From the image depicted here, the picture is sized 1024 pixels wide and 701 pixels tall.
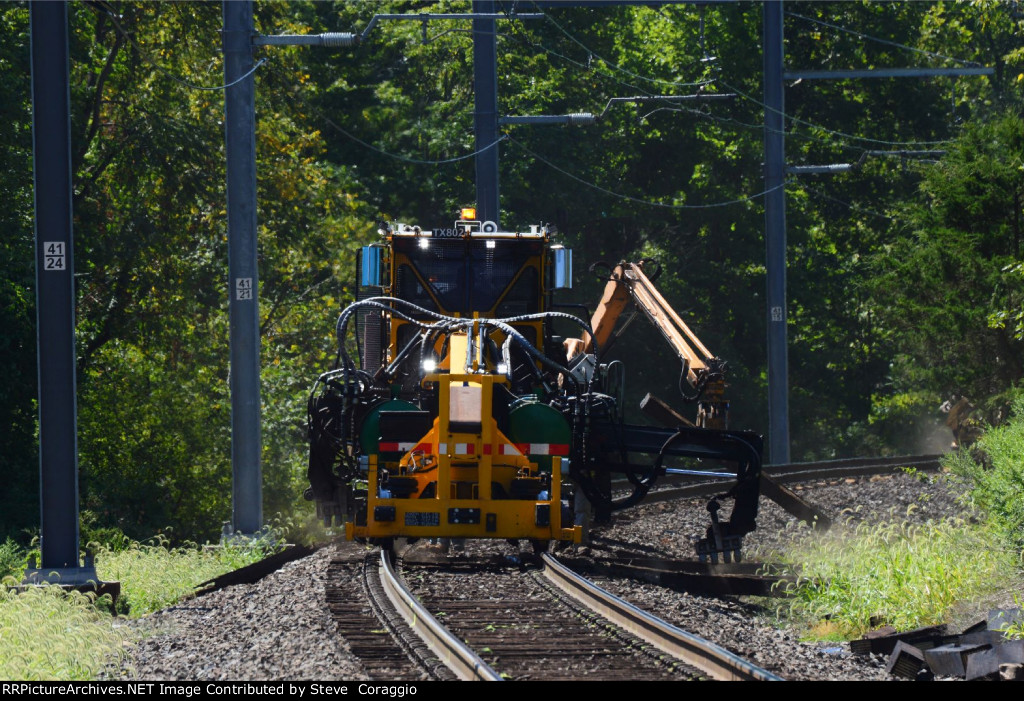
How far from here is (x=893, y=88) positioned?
43188 millimetres

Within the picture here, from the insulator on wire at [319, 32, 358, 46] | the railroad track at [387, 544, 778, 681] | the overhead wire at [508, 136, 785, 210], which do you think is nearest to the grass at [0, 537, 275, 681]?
the railroad track at [387, 544, 778, 681]

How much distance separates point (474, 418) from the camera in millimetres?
13469

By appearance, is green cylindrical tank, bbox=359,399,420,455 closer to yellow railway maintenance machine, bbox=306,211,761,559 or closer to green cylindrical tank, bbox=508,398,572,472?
yellow railway maintenance machine, bbox=306,211,761,559

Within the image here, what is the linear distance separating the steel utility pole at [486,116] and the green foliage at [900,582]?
10.5 metres

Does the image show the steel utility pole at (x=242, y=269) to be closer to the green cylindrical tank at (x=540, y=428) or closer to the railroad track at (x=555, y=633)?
Result: the railroad track at (x=555, y=633)

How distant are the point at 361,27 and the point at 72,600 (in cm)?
3333

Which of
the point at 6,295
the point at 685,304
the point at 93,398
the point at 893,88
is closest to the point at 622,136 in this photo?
the point at 685,304

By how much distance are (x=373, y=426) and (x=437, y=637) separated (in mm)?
4324

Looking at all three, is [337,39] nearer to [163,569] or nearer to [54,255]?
[54,255]

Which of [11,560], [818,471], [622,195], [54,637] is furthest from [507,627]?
[622,195]

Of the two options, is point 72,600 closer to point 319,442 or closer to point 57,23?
point 319,442

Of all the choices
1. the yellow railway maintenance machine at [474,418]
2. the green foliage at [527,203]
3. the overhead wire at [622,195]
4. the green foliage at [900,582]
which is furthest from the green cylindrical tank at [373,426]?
the overhead wire at [622,195]

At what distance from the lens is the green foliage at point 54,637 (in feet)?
33.2

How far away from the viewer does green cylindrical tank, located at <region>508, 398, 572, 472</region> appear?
14156 mm
